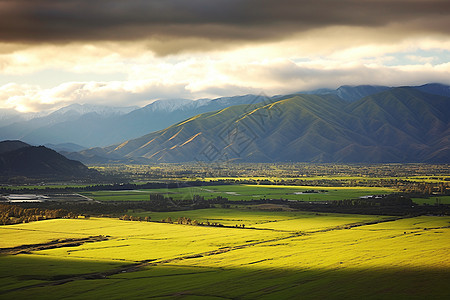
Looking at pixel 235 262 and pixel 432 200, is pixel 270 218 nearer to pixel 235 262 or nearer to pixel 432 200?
pixel 235 262

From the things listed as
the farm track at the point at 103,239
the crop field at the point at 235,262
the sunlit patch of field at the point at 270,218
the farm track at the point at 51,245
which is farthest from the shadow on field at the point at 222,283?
the sunlit patch of field at the point at 270,218

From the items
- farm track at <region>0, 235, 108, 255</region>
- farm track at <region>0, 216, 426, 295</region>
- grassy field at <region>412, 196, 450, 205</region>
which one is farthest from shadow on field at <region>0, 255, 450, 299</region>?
grassy field at <region>412, 196, 450, 205</region>

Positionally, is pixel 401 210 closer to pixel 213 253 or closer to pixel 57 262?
pixel 213 253

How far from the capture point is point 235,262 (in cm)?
7481

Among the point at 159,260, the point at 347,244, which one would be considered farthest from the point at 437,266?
the point at 159,260

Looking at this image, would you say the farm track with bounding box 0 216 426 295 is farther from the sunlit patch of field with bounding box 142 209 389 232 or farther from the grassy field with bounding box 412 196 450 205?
the grassy field with bounding box 412 196 450 205

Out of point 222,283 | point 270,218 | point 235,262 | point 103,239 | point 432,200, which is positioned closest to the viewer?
point 222,283

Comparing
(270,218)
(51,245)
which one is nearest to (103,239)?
(51,245)

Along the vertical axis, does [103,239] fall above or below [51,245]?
below

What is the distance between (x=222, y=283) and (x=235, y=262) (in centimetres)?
1202

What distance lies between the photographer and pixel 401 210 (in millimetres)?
141375

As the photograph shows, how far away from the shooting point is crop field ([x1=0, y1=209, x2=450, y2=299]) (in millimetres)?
59531

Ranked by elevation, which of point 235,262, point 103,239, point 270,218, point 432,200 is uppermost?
point 103,239

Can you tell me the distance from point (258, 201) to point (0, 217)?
72228 mm
